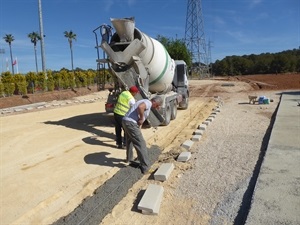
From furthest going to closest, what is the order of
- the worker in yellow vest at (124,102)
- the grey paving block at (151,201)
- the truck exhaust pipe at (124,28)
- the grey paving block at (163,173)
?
the truck exhaust pipe at (124,28) → the worker in yellow vest at (124,102) → the grey paving block at (163,173) → the grey paving block at (151,201)

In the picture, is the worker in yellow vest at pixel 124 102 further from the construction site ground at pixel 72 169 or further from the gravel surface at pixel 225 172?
the gravel surface at pixel 225 172

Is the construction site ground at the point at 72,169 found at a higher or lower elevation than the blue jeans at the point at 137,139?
lower

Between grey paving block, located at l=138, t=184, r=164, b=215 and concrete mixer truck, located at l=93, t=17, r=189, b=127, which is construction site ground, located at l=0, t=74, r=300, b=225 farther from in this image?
concrete mixer truck, located at l=93, t=17, r=189, b=127

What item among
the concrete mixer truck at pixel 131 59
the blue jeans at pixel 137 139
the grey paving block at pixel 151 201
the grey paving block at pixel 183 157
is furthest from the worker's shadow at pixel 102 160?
the concrete mixer truck at pixel 131 59

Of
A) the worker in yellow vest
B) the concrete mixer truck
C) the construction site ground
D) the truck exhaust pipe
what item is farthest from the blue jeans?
the truck exhaust pipe

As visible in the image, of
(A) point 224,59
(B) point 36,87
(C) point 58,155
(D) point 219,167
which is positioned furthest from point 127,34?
(A) point 224,59

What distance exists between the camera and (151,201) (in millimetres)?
4383

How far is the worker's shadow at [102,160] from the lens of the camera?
21.7ft

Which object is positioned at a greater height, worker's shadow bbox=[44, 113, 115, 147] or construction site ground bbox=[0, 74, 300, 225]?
worker's shadow bbox=[44, 113, 115, 147]

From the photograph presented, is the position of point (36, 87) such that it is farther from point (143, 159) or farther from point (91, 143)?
point (143, 159)

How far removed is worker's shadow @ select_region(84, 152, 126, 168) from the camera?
6.61 metres

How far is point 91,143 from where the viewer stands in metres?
8.51

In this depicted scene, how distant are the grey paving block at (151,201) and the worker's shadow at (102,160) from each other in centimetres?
188

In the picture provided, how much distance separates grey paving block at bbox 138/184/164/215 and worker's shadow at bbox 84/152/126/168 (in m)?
1.88
